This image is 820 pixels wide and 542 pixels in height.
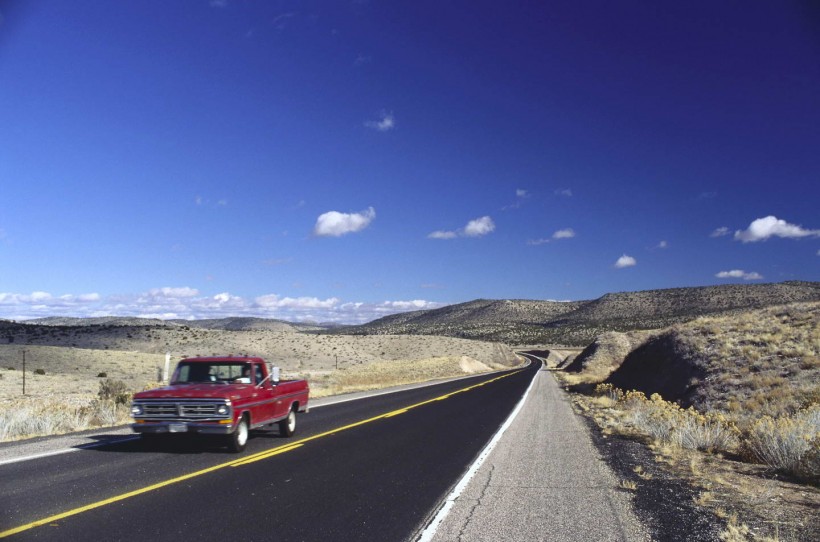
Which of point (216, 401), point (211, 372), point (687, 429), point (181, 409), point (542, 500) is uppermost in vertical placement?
point (211, 372)

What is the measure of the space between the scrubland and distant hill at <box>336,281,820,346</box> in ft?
265

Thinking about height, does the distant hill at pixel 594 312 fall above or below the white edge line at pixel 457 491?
above

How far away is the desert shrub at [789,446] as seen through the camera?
31.0ft

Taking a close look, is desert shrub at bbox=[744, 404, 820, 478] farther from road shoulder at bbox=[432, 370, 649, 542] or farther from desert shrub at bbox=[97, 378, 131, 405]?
desert shrub at bbox=[97, 378, 131, 405]

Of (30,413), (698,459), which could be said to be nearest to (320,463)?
(698,459)

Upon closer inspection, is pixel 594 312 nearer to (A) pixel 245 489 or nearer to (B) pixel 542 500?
(B) pixel 542 500

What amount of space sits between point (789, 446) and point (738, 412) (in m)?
7.39

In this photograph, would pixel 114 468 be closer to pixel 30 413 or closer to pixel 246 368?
pixel 246 368

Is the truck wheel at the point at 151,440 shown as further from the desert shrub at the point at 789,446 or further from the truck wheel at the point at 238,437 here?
the desert shrub at the point at 789,446

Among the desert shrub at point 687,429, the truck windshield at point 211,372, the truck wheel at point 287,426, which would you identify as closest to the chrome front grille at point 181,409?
the truck windshield at point 211,372

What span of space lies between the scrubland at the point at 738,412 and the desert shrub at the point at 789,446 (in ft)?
0.06

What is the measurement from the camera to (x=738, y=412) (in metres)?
17.2

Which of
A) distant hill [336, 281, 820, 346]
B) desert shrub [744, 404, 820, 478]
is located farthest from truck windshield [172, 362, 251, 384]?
distant hill [336, 281, 820, 346]

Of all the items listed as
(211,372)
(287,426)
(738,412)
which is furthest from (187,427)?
(738,412)
